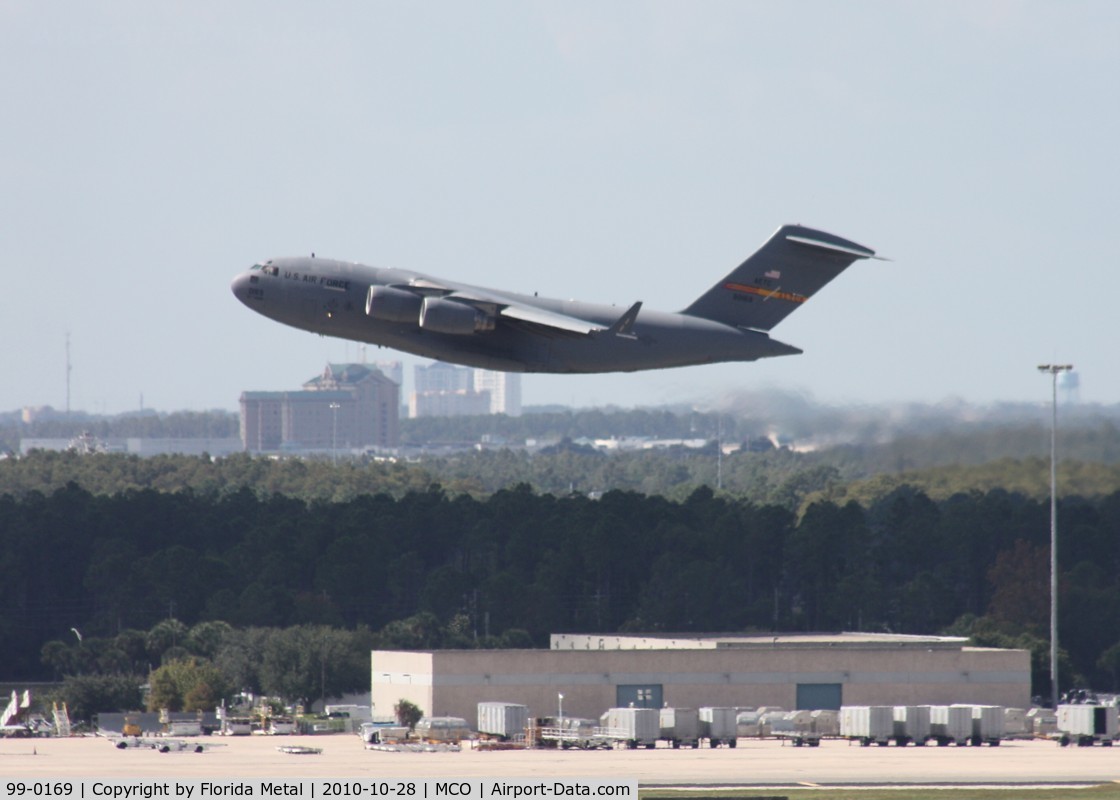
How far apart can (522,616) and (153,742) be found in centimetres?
6242

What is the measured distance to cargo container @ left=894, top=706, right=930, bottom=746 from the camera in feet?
267

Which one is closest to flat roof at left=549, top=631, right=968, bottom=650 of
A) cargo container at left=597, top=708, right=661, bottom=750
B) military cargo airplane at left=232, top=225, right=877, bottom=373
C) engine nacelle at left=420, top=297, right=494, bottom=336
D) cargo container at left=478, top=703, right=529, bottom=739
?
cargo container at left=478, top=703, right=529, bottom=739

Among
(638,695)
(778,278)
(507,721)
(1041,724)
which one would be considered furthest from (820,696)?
(778,278)

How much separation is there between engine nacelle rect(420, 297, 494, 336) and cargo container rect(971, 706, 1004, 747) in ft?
101

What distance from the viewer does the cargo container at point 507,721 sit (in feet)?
268

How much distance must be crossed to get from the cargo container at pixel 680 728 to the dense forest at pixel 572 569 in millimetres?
49193

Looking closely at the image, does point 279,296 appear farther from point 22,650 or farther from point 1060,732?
point 22,650

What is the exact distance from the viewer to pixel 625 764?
6988 centimetres

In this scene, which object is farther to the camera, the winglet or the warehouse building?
the warehouse building

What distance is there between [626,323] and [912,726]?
27430 millimetres

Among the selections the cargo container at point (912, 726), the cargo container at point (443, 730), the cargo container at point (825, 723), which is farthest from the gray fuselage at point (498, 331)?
the cargo container at point (825, 723)

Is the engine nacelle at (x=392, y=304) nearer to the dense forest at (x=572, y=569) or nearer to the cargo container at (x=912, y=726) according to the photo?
the cargo container at (x=912, y=726)

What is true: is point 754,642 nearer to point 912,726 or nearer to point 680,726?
point 912,726

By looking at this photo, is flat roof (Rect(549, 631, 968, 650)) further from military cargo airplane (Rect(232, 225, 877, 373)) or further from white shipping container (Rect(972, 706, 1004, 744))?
military cargo airplane (Rect(232, 225, 877, 373))
